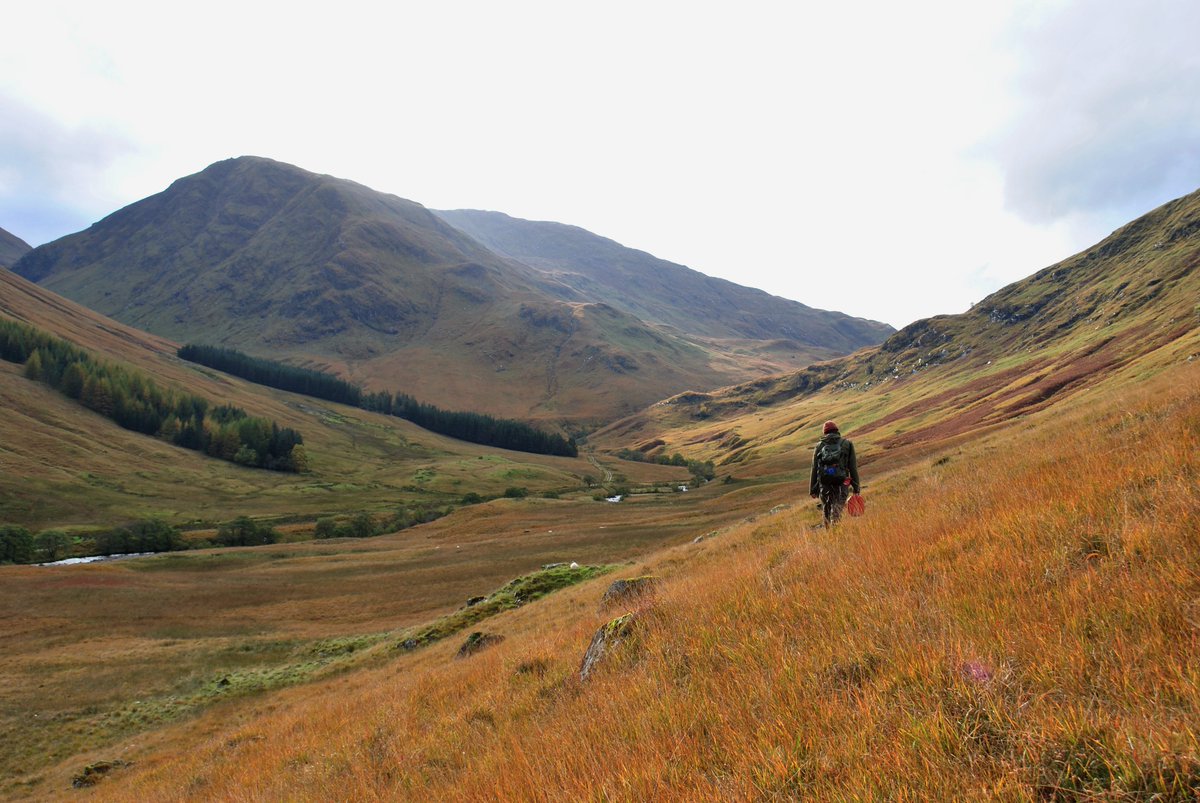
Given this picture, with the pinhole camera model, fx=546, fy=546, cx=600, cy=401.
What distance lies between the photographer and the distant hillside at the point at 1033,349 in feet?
251

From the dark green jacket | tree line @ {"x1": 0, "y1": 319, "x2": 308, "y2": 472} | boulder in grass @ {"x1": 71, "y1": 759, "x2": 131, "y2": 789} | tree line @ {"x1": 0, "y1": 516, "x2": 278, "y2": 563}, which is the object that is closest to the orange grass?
the dark green jacket

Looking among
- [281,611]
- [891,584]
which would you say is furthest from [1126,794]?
[281,611]

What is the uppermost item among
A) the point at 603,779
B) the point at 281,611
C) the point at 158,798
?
the point at 603,779

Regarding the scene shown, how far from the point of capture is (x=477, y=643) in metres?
17.5

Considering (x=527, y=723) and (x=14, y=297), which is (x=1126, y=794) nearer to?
(x=527, y=723)

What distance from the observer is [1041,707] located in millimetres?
3246

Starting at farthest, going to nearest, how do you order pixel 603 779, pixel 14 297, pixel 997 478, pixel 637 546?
pixel 14 297
pixel 637 546
pixel 997 478
pixel 603 779

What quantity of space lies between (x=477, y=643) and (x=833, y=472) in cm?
1215

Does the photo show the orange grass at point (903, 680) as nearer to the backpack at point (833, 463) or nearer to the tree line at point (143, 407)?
the backpack at point (833, 463)

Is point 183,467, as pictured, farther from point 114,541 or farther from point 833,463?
point 833,463

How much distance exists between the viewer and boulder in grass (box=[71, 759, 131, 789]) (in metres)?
18.1

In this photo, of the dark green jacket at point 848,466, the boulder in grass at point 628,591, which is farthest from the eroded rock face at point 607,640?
the dark green jacket at point 848,466

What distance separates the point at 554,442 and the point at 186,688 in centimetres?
15682

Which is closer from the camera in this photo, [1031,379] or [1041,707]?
[1041,707]
